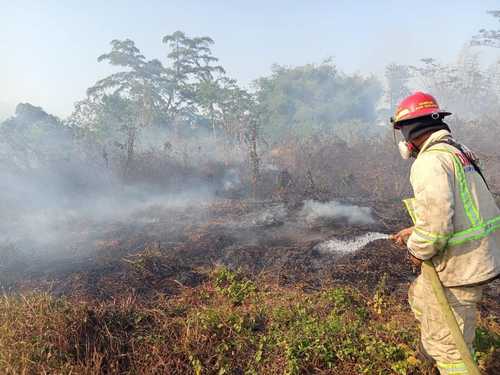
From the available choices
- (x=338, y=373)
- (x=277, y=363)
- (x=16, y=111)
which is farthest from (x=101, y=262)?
(x=16, y=111)

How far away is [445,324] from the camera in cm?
228

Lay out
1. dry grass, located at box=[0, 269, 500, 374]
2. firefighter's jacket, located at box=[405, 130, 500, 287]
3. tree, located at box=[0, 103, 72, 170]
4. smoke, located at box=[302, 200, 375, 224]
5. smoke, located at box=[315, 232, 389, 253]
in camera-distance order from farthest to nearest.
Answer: tree, located at box=[0, 103, 72, 170] → smoke, located at box=[302, 200, 375, 224] → smoke, located at box=[315, 232, 389, 253] → dry grass, located at box=[0, 269, 500, 374] → firefighter's jacket, located at box=[405, 130, 500, 287]

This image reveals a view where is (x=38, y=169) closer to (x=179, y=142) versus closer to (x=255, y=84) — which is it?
(x=179, y=142)

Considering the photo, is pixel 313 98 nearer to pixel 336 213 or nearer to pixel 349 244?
pixel 336 213

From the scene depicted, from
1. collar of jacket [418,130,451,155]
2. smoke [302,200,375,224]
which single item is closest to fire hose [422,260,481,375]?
collar of jacket [418,130,451,155]

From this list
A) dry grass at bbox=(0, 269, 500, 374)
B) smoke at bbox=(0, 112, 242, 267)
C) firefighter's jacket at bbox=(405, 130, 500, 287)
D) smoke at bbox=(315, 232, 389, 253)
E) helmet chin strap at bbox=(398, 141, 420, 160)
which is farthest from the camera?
smoke at bbox=(0, 112, 242, 267)

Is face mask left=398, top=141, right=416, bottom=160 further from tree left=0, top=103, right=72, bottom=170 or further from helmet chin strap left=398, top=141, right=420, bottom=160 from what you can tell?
tree left=0, top=103, right=72, bottom=170

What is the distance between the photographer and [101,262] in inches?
250

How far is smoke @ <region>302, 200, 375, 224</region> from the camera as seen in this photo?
8203mm

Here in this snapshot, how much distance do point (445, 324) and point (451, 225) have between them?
2.45 feet

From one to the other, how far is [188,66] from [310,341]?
24.9 meters

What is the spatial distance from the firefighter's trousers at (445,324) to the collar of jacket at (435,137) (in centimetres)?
97

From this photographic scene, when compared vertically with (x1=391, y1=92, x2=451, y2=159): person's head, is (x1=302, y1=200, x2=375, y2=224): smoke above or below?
below

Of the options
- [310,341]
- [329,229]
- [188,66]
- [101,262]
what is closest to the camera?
[310,341]
